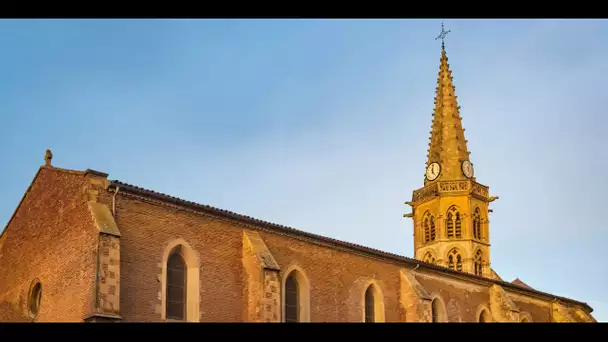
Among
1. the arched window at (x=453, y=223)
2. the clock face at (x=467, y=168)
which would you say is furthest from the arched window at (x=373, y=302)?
the clock face at (x=467, y=168)

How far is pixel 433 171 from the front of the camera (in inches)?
2142

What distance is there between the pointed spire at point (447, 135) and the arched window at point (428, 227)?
3004 mm

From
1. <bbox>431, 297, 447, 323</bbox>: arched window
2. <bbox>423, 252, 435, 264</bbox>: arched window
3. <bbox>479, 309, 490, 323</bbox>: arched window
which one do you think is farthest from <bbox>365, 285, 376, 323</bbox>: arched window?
<bbox>423, 252, 435, 264</bbox>: arched window

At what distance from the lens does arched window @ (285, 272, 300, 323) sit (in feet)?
85.2

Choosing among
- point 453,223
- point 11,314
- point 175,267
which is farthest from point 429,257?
point 11,314

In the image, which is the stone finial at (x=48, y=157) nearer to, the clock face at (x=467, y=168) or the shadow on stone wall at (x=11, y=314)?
the shadow on stone wall at (x=11, y=314)

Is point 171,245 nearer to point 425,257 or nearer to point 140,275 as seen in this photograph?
point 140,275

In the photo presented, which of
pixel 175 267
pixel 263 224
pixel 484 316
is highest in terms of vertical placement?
pixel 263 224

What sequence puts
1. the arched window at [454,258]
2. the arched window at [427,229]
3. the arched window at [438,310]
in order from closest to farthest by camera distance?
the arched window at [438,310] → the arched window at [454,258] → the arched window at [427,229]

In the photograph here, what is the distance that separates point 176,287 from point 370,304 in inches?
391

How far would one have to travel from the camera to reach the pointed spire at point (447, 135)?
5362 centimetres

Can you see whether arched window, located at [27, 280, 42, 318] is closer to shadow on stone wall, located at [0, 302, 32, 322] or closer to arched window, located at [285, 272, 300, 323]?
shadow on stone wall, located at [0, 302, 32, 322]

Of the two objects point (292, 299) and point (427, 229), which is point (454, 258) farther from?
point (292, 299)

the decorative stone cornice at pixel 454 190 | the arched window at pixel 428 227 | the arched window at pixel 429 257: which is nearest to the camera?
the decorative stone cornice at pixel 454 190
